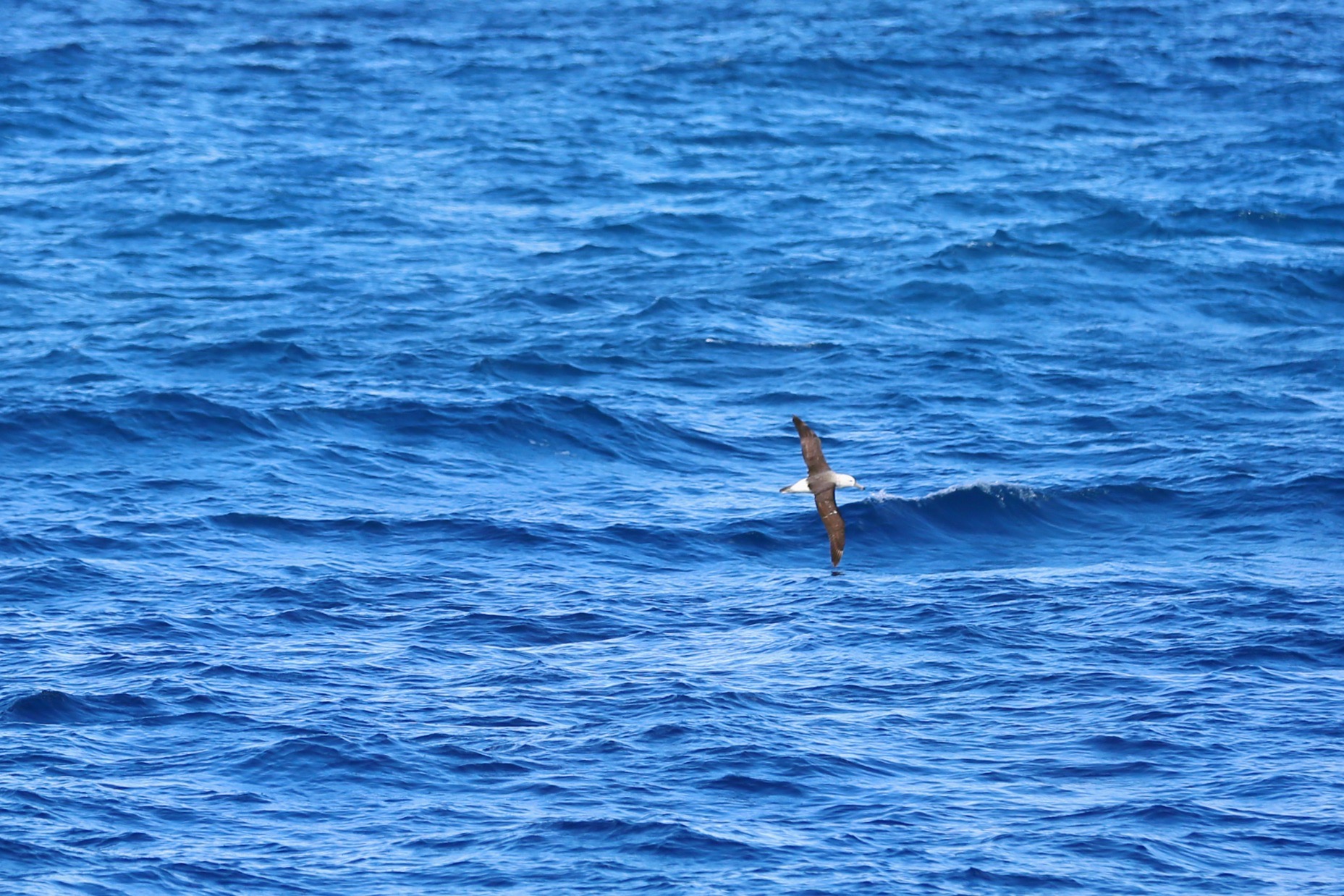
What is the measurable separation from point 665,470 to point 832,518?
1140 cm

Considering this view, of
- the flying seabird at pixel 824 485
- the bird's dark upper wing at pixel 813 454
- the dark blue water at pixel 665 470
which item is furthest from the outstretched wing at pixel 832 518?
the dark blue water at pixel 665 470

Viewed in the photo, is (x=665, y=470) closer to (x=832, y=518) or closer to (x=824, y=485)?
(x=824, y=485)

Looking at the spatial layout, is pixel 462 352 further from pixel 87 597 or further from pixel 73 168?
pixel 73 168

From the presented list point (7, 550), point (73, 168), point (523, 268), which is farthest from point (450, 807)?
point (73, 168)

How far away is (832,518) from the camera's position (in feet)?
69.1

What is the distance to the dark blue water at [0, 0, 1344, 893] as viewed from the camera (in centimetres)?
2117

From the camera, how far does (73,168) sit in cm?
4928

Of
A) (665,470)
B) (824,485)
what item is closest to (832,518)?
(824,485)

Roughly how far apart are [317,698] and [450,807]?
3.17 metres

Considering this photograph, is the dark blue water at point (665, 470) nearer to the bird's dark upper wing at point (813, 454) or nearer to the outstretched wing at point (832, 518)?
the outstretched wing at point (832, 518)

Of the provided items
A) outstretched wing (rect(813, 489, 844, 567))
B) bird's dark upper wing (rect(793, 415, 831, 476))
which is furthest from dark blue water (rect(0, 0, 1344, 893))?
bird's dark upper wing (rect(793, 415, 831, 476))

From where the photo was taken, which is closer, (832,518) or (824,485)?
(832,518)

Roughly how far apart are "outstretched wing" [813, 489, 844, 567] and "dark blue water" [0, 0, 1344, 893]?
2.97m

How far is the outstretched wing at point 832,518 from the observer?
20.7 meters
